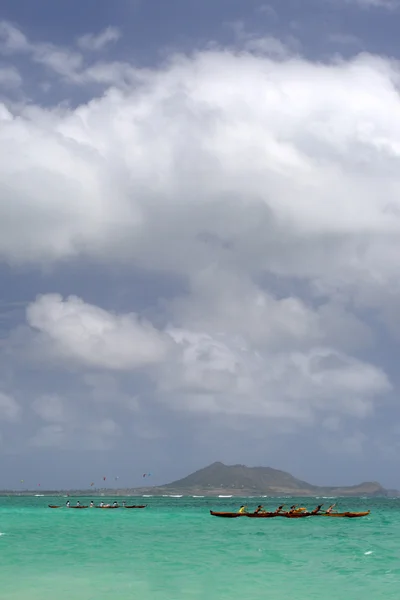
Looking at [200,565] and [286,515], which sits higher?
[200,565]

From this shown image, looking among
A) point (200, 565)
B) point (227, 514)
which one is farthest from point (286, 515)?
point (200, 565)

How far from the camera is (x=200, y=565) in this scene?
4031 cm

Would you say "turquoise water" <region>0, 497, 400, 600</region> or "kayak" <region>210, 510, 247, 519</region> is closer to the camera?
"turquoise water" <region>0, 497, 400, 600</region>

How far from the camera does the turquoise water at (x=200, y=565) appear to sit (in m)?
31.7

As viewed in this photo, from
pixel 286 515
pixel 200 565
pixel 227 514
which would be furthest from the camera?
pixel 227 514

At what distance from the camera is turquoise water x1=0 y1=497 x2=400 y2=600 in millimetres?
31734

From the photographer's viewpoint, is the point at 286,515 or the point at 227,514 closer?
the point at 286,515

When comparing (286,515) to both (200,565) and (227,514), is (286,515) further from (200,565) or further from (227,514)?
(200,565)

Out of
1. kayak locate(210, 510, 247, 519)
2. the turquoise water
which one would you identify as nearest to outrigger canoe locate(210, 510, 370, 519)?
kayak locate(210, 510, 247, 519)

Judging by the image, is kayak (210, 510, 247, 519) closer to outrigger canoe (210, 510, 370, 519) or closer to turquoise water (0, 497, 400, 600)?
outrigger canoe (210, 510, 370, 519)

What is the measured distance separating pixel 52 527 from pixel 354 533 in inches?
1278

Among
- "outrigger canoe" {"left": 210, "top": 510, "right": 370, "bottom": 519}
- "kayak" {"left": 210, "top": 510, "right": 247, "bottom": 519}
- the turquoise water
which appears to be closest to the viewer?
the turquoise water

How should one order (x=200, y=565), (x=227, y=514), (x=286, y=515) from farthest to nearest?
(x=227, y=514)
(x=286, y=515)
(x=200, y=565)

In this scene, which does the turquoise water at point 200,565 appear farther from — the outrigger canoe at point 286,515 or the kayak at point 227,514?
the kayak at point 227,514
